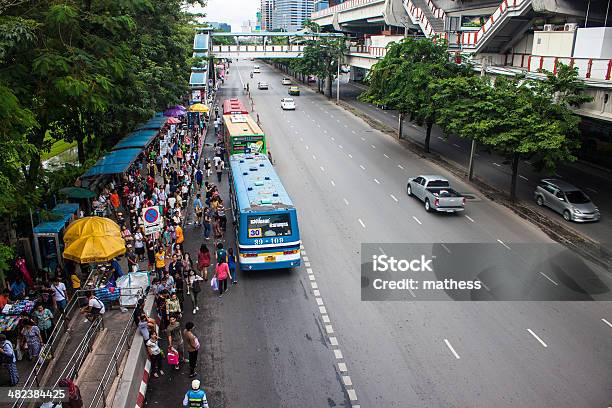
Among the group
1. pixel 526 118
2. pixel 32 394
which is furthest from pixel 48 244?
pixel 526 118

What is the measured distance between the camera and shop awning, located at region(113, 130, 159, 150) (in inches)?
1151

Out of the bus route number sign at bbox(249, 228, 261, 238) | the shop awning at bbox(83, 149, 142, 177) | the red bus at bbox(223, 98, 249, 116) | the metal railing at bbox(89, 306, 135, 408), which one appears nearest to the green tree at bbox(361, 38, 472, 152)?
the red bus at bbox(223, 98, 249, 116)

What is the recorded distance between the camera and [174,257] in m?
18.0

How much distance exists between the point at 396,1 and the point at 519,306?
50.1 metres

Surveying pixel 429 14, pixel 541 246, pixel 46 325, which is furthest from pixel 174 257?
pixel 429 14

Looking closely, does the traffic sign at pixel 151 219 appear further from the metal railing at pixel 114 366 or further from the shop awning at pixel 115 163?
the shop awning at pixel 115 163

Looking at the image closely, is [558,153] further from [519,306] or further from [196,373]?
[196,373]

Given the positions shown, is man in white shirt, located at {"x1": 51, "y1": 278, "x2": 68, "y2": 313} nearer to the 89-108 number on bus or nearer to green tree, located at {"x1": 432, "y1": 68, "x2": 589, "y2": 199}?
the 89-108 number on bus

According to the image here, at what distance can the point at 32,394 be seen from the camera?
10.4 metres

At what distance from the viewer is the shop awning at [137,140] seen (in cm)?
2923

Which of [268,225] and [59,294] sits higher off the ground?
[268,225]

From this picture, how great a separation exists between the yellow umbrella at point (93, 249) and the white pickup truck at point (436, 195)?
15247 millimetres

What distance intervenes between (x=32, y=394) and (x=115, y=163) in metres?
16.0

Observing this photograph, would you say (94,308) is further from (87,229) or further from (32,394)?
(32,394)
